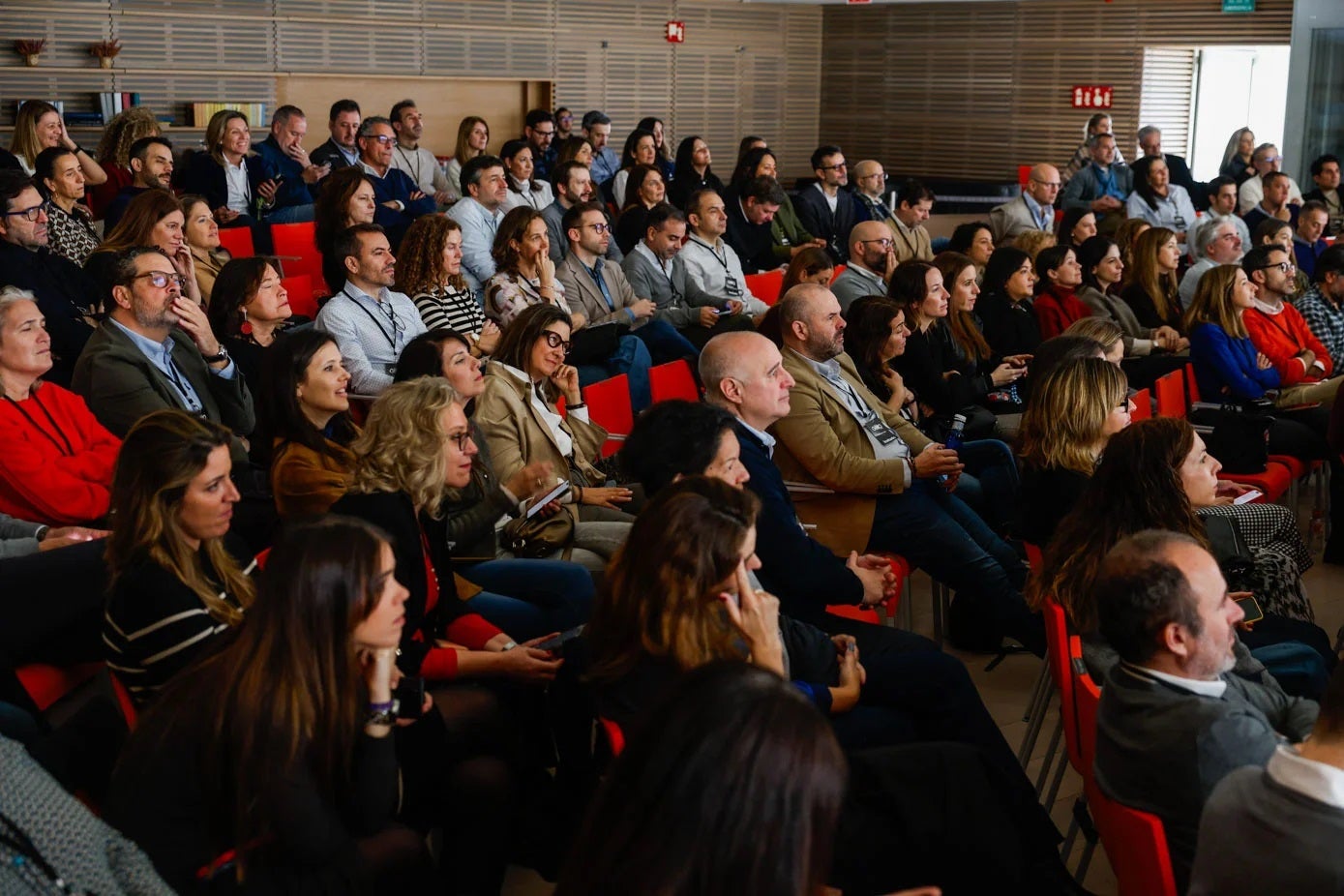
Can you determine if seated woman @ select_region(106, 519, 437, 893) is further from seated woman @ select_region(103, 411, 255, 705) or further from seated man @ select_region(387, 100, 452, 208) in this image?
seated man @ select_region(387, 100, 452, 208)

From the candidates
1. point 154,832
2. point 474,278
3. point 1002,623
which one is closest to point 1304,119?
point 474,278

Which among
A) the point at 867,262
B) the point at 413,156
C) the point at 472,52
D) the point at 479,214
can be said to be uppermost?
the point at 472,52

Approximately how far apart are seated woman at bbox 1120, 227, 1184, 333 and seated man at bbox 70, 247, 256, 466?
16.2 ft

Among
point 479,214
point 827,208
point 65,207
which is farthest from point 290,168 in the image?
point 827,208

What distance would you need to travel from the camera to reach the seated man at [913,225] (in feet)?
28.6

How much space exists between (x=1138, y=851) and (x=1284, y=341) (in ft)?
16.4

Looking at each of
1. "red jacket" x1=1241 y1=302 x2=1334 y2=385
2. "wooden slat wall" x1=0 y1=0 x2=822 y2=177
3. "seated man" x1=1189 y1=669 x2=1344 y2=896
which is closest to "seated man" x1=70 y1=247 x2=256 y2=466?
"seated man" x1=1189 y1=669 x2=1344 y2=896

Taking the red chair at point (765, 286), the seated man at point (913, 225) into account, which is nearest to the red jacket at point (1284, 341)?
the seated man at point (913, 225)

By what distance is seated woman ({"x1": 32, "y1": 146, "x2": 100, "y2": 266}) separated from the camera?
19.9ft

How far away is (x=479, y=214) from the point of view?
290 inches

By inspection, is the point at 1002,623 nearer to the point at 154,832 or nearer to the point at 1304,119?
the point at 154,832

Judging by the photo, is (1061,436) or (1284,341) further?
(1284,341)

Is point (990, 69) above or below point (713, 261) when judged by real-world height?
above

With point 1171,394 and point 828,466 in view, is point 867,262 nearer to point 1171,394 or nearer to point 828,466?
point 1171,394
